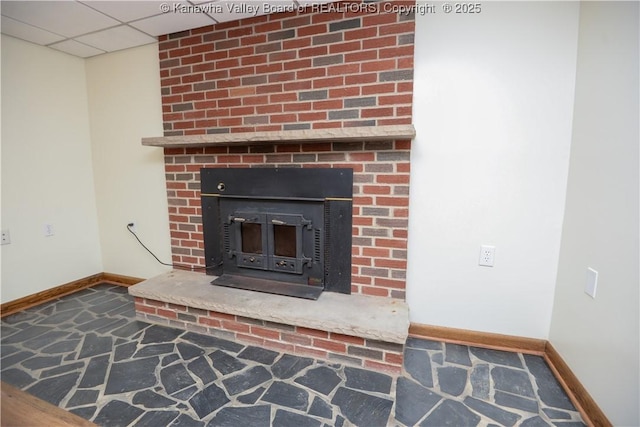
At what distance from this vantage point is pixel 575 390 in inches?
54.9

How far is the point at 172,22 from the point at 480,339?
9.75 ft

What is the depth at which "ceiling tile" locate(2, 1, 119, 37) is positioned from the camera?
5.91 feet

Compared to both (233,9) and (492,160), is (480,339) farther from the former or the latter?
(233,9)

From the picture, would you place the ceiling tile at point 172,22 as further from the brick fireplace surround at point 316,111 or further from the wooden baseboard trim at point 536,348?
the wooden baseboard trim at point 536,348

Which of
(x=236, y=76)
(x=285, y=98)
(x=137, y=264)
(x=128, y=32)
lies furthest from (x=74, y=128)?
(x=285, y=98)

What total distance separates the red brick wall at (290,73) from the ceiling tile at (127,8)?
0.30 m

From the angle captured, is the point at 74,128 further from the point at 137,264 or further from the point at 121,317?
the point at 121,317

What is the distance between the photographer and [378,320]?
162cm

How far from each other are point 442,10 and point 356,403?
7.14 feet

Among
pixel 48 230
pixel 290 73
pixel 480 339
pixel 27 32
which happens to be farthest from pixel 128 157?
pixel 480 339

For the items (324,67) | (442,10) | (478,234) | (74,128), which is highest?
(442,10)

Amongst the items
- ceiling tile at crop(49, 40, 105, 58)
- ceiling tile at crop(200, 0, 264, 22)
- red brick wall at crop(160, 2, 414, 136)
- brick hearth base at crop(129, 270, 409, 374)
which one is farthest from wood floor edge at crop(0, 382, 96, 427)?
ceiling tile at crop(49, 40, 105, 58)

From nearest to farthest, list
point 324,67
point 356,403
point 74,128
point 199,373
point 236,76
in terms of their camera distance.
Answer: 1. point 356,403
2. point 199,373
3. point 324,67
4. point 236,76
5. point 74,128

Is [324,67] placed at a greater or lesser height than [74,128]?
greater
